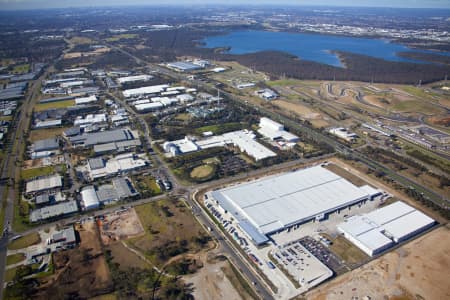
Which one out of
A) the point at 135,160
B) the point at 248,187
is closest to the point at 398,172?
the point at 248,187

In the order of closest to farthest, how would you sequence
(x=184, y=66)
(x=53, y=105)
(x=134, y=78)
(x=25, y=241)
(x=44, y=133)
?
(x=25, y=241)
(x=44, y=133)
(x=53, y=105)
(x=134, y=78)
(x=184, y=66)

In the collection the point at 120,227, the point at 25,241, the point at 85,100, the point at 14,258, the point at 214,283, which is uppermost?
the point at 85,100

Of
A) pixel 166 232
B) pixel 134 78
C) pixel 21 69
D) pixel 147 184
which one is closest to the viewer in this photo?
pixel 166 232

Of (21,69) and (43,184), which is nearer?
(43,184)

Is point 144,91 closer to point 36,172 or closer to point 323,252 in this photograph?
point 36,172

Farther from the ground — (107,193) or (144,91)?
(144,91)

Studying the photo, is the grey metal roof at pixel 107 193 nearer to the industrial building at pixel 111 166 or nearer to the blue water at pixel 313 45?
the industrial building at pixel 111 166

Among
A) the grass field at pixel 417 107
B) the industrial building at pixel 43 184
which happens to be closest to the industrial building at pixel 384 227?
the industrial building at pixel 43 184

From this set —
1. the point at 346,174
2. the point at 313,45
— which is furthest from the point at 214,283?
the point at 313,45

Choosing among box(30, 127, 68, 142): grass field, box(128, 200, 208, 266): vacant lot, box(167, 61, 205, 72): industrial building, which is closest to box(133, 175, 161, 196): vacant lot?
box(128, 200, 208, 266): vacant lot
